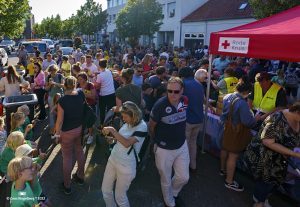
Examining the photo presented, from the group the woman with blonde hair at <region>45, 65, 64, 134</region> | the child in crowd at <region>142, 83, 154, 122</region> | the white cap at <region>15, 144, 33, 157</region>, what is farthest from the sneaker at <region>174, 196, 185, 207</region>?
the woman with blonde hair at <region>45, 65, 64, 134</region>

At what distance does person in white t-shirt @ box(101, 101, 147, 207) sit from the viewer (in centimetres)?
331

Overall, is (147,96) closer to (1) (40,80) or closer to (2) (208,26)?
(1) (40,80)

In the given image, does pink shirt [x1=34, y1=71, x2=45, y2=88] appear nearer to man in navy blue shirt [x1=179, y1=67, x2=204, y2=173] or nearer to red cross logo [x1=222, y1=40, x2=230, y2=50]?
man in navy blue shirt [x1=179, y1=67, x2=204, y2=173]

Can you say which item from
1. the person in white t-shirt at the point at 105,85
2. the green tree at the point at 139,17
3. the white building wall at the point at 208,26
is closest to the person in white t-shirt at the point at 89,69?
the person in white t-shirt at the point at 105,85

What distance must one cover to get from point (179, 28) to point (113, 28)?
2182 centimetres

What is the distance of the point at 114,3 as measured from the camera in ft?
157

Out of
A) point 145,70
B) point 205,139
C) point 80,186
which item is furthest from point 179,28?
point 80,186

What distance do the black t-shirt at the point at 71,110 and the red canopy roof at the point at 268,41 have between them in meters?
2.65

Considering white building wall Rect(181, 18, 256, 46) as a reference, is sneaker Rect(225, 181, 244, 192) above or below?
below

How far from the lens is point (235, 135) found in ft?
14.8

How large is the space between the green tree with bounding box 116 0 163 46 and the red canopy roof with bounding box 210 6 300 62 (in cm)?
2106

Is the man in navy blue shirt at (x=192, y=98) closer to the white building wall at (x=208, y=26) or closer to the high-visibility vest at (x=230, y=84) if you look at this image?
the high-visibility vest at (x=230, y=84)

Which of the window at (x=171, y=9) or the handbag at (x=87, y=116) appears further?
the window at (x=171, y=9)

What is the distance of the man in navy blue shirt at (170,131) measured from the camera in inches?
147
